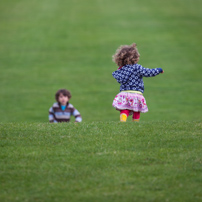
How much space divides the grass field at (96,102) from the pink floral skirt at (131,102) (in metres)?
0.30

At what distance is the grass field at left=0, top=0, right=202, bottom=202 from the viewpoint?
5.92 meters

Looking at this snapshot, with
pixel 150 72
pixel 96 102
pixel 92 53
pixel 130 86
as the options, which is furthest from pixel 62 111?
pixel 92 53

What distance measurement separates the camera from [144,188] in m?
5.72

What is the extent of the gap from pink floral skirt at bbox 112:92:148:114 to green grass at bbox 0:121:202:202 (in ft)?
1.98

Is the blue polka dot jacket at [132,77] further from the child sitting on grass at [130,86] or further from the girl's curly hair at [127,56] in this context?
the girl's curly hair at [127,56]

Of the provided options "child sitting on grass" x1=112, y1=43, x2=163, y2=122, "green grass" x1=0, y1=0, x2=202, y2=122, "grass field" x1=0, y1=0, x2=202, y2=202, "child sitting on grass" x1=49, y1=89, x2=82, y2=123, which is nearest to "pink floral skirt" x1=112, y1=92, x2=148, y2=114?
"child sitting on grass" x1=112, y1=43, x2=163, y2=122

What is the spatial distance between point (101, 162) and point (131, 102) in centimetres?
261

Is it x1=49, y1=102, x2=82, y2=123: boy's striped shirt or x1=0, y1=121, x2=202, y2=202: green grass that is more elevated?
x1=49, y1=102, x2=82, y2=123: boy's striped shirt

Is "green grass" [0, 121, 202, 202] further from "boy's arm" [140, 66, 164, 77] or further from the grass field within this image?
"boy's arm" [140, 66, 164, 77]

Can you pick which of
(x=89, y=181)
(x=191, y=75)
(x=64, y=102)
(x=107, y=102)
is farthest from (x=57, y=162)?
(x=191, y=75)

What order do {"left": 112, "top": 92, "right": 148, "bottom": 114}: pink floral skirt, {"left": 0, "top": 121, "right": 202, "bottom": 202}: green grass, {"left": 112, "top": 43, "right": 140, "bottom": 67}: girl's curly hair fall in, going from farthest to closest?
1. {"left": 112, "top": 43, "right": 140, "bottom": 67}: girl's curly hair
2. {"left": 112, "top": 92, "right": 148, "bottom": 114}: pink floral skirt
3. {"left": 0, "top": 121, "right": 202, "bottom": 202}: green grass

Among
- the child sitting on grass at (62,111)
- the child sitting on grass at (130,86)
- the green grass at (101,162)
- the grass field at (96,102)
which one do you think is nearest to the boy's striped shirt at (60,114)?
the child sitting on grass at (62,111)

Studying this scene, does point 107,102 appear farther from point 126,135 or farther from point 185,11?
point 185,11

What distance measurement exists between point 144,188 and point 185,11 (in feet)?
114
